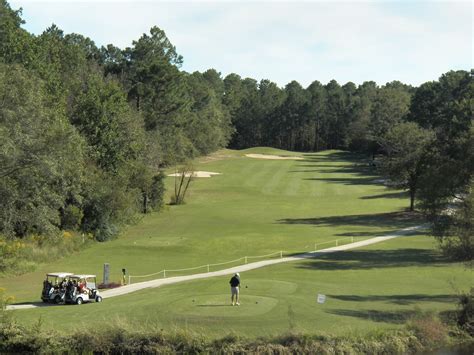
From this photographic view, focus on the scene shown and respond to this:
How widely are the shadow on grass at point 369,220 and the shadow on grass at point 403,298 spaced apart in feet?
112

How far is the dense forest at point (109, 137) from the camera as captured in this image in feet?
141

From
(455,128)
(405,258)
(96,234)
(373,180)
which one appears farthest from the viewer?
(373,180)

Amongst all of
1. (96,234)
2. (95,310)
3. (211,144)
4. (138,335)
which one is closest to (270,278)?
(95,310)

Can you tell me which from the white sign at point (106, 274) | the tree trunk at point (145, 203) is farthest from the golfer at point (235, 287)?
the tree trunk at point (145, 203)

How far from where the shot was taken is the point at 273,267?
48625 millimetres

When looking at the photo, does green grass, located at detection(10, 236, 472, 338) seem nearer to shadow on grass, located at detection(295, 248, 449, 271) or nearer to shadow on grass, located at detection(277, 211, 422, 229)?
shadow on grass, located at detection(295, 248, 449, 271)

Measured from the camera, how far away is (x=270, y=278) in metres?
43.3

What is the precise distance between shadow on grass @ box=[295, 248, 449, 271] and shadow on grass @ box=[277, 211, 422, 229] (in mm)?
16201

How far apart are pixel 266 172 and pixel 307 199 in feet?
114

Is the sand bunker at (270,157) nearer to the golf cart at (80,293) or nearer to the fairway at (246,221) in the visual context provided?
the fairway at (246,221)

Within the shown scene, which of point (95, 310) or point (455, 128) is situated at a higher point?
point (455, 128)

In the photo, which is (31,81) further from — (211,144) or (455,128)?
(211,144)

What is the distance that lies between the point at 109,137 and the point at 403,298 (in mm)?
48335

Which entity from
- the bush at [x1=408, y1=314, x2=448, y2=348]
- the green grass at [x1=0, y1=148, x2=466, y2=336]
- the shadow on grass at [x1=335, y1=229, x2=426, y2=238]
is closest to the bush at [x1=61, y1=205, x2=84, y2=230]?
the green grass at [x1=0, y1=148, x2=466, y2=336]
